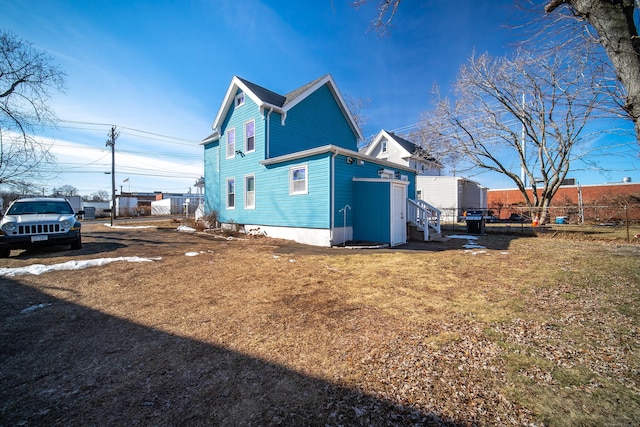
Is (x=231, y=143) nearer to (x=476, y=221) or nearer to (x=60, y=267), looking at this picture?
(x=60, y=267)

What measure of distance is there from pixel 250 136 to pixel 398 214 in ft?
29.0

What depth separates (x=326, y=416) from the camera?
196 cm

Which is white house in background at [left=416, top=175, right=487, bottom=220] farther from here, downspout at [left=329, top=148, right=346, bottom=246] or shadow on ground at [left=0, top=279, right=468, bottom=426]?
shadow on ground at [left=0, top=279, right=468, bottom=426]

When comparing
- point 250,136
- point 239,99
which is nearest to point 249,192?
point 250,136

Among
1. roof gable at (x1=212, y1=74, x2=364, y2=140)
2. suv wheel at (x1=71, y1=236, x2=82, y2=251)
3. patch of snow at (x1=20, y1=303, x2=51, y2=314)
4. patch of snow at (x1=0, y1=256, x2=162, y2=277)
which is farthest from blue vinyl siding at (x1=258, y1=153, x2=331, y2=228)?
patch of snow at (x1=20, y1=303, x2=51, y2=314)

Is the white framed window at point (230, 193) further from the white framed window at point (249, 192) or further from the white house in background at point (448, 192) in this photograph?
the white house in background at point (448, 192)

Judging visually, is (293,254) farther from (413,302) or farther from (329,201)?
(413,302)

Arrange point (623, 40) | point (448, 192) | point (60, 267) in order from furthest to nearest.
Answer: point (448, 192) → point (60, 267) → point (623, 40)

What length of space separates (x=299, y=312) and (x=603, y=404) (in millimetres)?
3144

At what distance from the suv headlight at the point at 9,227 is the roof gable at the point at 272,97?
31.7 ft

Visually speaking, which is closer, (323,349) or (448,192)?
(323,349)

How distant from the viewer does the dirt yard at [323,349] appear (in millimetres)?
2033

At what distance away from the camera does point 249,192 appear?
14.1m

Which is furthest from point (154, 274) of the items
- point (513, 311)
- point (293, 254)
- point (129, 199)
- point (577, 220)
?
point (129, 199)
